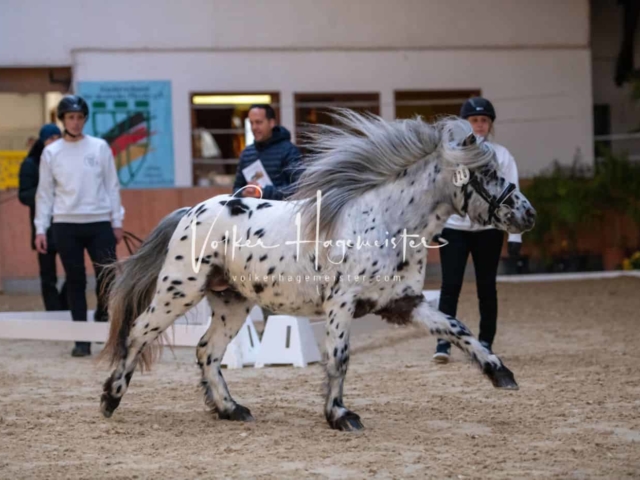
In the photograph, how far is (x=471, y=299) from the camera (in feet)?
41.4

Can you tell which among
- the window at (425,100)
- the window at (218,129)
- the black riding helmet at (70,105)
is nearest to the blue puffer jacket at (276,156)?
the black riding helmet at (70,105)

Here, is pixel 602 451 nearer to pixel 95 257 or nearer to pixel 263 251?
pixel 263 251

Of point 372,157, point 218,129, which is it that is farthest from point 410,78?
point 372,157

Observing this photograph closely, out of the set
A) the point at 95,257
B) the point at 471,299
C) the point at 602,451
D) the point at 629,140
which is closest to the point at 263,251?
the point at 602,451

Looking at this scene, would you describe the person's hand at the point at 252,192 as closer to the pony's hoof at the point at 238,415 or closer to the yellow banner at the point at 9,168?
the pony's hoof at the point at 238,415

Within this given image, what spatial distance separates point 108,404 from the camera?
6004mm

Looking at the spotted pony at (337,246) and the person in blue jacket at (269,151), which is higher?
the person in blue jacket at (269,151)

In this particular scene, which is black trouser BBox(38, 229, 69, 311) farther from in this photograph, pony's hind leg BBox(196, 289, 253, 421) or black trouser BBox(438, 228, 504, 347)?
pony's hind leg BBox(196, 289, 253, 421)

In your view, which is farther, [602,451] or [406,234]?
[406,234]

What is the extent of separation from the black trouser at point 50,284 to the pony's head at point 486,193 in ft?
18.1

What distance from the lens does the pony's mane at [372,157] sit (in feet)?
18.7

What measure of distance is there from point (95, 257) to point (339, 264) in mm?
3702

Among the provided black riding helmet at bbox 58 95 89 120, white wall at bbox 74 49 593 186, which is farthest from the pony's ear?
white wall at bbox 74 49 593 186

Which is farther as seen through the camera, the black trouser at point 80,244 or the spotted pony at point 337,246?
the black trouser at point 80,244
